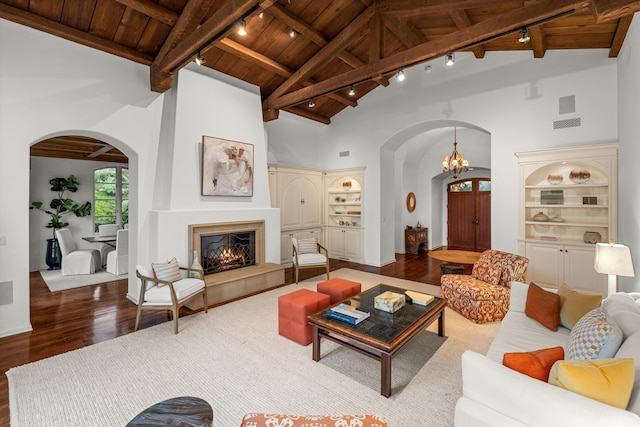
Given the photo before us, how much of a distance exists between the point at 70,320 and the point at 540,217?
24.1 ft

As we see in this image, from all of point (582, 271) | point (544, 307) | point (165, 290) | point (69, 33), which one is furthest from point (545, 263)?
point (69, 33)

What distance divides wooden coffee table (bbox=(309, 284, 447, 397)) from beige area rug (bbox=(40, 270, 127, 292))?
5.07m

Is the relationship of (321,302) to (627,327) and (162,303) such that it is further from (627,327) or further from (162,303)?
(627,327)

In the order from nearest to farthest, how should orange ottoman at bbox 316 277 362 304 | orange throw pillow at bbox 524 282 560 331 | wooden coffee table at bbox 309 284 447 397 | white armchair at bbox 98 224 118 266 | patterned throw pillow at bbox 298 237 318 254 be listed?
wooden coffee table at bbox 309 284 447 397 < orange throw pillow at bbox 524 282 560 331 < orange ottoman at bbox 316 277 362 304 < patterned throw pillow at bbox 298 237 318 254 < white armchair at bbox 98 224 118 266

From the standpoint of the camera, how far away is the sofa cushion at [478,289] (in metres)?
3.60

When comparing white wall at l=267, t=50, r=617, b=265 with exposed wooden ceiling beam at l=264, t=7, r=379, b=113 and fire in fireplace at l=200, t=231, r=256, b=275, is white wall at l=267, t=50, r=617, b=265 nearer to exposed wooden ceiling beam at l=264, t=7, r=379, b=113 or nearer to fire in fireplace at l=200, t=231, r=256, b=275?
exposed wooden ceiling beam at l=264, t=7, r=379, b=113

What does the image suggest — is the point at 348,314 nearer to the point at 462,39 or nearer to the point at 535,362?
the point at 535,362

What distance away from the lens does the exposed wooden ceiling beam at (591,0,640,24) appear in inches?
102

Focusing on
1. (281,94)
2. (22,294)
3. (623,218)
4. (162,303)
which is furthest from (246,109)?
(623,218)

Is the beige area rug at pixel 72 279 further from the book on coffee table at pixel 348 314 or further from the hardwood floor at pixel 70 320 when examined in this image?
the book on coffee table at pixel 348 314

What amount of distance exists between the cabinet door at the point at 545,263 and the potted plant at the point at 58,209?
9.74 meters

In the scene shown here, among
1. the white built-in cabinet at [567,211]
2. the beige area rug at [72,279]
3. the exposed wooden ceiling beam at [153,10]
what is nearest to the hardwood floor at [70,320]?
the beige area rug at [72,279]

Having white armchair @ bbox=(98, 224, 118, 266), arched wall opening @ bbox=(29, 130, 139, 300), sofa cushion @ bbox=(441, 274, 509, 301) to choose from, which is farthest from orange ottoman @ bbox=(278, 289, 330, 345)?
white armchair @ bbox=(98, 224, 118, 266)

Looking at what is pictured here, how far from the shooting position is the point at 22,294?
3557 millimetres
